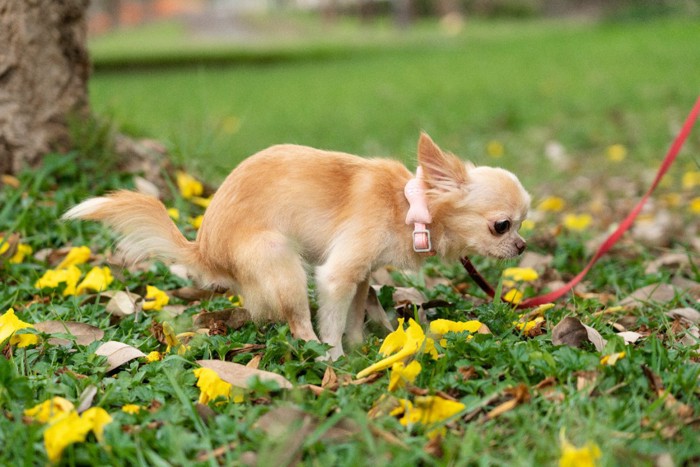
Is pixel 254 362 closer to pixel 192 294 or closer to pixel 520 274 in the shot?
pixel 192 294

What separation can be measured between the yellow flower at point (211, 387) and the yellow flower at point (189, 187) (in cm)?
209

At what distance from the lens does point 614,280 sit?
12.1 ft

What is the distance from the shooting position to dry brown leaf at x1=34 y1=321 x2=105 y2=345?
2959 millimetres

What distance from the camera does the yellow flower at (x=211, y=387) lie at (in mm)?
2428

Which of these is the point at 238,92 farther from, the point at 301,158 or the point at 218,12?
the point at 218,12

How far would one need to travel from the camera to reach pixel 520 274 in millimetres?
3576

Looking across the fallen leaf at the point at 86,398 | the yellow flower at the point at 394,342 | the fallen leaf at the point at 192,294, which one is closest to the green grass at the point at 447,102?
the yellow flower at the point at 394,342

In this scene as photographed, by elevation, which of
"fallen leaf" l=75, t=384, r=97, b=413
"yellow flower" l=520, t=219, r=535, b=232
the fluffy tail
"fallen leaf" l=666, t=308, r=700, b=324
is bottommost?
"yellow flower" l=520, t=219, r=535, b=232

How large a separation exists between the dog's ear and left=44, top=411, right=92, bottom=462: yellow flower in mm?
1425

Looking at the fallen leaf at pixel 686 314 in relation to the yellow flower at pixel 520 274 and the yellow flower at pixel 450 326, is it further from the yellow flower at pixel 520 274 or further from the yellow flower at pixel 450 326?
the yellow flower at pixel 450 326

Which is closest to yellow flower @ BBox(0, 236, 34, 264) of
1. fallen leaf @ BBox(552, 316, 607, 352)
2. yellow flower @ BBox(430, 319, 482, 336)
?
yellow flower @ BBox(430, 319, 482, 336)

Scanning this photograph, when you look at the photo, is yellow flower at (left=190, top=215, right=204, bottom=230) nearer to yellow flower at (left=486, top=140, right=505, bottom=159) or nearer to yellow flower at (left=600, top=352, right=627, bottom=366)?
yellow flower at (left=600, top=352, right=627, bottom=366)

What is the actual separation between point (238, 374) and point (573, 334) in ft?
3.71

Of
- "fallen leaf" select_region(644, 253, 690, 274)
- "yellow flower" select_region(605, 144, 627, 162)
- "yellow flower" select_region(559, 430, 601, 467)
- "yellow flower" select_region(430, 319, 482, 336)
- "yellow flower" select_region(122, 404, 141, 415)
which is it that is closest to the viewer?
"yellow flower" select_region(559, 430, 601, 467)
